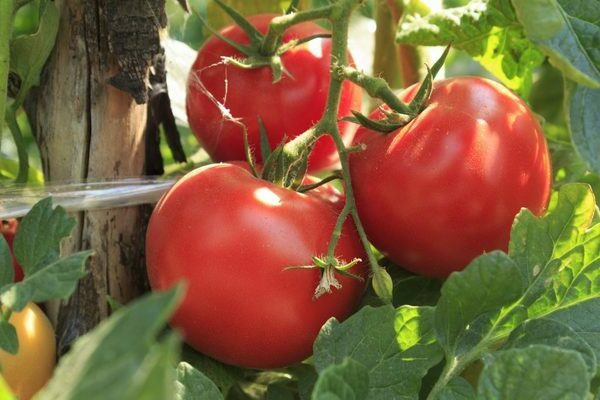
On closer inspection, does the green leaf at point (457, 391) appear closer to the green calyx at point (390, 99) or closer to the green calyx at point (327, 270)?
the green calyx at point (327, 270)

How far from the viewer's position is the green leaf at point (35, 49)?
2.45ft

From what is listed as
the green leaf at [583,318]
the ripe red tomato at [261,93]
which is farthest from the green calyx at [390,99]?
the green leaf at [583,318]

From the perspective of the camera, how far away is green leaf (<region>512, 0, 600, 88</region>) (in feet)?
2.05

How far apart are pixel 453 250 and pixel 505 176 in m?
0.07

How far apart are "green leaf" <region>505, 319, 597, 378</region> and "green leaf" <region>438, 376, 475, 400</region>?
53 millimetres

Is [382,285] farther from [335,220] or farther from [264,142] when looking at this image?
[264,142]


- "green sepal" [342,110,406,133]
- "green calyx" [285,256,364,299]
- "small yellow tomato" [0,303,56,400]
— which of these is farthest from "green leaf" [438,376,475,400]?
"small yellow tomato" [0,303,56,400]

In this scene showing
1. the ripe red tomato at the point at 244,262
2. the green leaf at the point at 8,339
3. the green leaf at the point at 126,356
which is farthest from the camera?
the ripe red tomato at the point at 244,262

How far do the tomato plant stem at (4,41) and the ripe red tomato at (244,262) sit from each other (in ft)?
0.52

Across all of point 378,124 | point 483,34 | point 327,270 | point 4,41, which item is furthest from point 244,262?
point 483,34

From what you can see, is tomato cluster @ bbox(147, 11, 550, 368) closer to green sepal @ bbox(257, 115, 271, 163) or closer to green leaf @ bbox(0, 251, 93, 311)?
green sepal @ bbox(257, 115, 271, 163)

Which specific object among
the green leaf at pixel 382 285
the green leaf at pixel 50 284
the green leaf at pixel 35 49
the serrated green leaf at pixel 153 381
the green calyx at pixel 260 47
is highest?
the serrated green leaf at pixel 153 381

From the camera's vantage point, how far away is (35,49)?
764 millimetres

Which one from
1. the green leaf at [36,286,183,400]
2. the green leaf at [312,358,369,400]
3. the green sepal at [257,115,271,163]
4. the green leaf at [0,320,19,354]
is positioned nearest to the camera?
the green leaf at [36,286,183,400]
